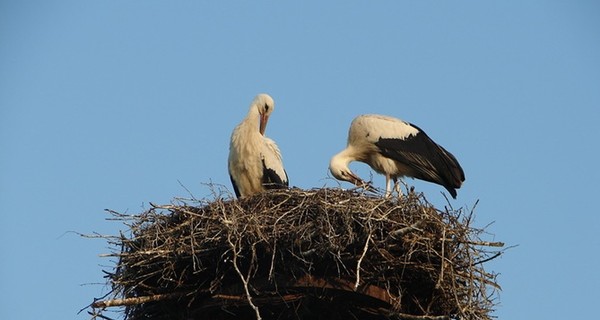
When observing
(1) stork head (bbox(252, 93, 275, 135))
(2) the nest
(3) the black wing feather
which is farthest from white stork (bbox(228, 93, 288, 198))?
(2) the nest

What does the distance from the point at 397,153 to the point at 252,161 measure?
5.27 ft

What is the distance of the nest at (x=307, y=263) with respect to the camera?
711 cm

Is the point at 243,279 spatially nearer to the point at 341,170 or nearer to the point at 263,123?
the point at 341,170

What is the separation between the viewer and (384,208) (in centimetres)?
770

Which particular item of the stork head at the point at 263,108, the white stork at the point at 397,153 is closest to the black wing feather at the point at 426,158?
the white stork at the point at 397,153

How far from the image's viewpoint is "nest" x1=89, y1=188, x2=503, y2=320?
7113mm

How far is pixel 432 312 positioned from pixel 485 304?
425mm

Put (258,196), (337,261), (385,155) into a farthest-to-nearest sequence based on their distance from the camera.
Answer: (385,155) < (258,196) < (337,261)

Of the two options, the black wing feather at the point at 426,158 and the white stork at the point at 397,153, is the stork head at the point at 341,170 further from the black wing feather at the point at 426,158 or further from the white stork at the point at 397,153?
the black wing feather at the point at 426,158

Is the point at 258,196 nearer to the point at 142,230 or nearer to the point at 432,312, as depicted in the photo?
the point at 142,230

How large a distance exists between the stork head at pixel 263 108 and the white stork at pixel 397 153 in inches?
30.7

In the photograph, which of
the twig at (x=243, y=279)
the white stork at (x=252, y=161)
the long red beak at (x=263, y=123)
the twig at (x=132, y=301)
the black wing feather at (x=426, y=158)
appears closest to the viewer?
the twig at (x=243, y=279)

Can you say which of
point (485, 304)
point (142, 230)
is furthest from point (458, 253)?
point (142, 230)

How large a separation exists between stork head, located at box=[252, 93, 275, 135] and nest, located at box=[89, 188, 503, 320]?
8.99 ft
